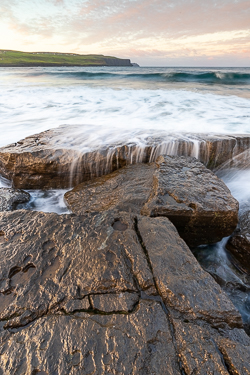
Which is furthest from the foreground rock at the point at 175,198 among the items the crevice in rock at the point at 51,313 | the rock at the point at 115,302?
the crevice in rock at the point at 51,313

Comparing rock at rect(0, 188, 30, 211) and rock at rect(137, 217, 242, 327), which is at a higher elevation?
rock at rect(137, 217, 242, 327)

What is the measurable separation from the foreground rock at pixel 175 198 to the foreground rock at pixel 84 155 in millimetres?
451

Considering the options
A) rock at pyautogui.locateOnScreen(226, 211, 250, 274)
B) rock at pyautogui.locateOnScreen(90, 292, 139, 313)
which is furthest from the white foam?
rock at pyautogui.locateOnScreen(90, 292, 139, 313)

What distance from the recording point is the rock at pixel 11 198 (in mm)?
3158

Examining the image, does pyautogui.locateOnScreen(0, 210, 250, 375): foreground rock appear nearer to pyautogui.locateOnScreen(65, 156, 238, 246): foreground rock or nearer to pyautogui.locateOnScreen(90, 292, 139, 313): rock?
pyautogui.locateOnScreen(90, 292, 139, 313): rock

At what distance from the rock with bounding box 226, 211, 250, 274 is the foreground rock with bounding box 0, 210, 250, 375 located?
1.22 metres

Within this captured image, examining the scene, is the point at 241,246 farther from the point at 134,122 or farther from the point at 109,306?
the point at 134,122

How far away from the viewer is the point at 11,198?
3311 mm

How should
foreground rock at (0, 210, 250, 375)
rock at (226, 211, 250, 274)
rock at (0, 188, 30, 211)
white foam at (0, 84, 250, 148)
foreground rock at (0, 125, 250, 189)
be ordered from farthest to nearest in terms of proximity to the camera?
white foam at (0, 84, 250, 148), foreground rock at (0, 125, 250, 189), rock at (0, 188, 30, 211), rock at (226, 211, 250, 274), foreground rock at (0, 210, 250, 375)

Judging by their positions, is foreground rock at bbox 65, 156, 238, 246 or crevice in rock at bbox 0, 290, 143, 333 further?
foreground rock at bbox 65, 156, 238, 246

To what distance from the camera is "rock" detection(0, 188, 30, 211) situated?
3.16 meters

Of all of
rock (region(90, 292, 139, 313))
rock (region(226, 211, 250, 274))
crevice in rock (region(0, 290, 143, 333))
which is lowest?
rock (region(226, 211, 250, 274))

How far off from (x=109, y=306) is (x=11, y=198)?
2.53 m

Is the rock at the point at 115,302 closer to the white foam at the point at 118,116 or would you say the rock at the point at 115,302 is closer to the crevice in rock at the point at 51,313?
the crevice in rock at the point at 51,313
